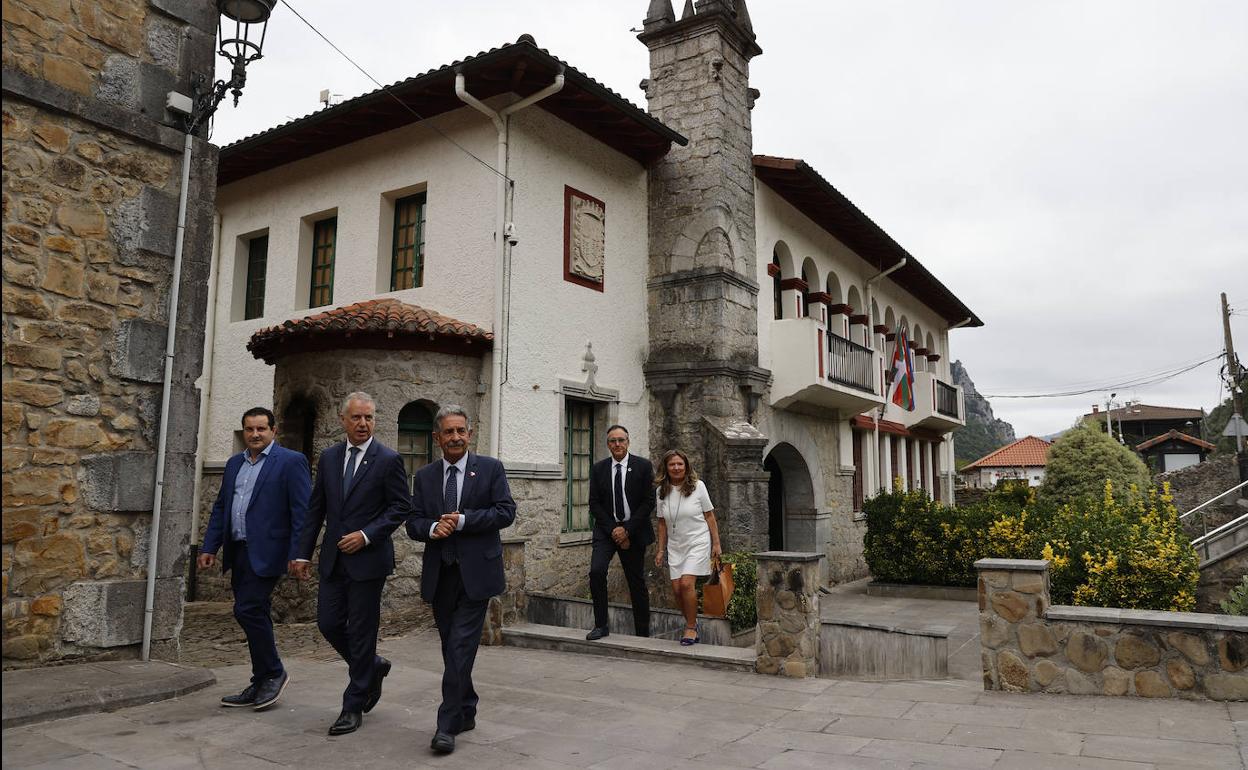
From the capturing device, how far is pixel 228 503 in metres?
5.24

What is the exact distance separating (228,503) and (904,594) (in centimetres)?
1019

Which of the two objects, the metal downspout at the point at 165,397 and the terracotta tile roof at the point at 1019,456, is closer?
the metal downspout at the point at 165,397

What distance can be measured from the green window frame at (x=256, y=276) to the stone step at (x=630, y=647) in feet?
25.8

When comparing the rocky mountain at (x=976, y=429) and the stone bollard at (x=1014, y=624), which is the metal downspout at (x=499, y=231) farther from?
the rocky mountain at (x=976, y=429)

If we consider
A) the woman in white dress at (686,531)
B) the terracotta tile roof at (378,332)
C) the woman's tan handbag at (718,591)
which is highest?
the terracotta tile roof at (378,332)

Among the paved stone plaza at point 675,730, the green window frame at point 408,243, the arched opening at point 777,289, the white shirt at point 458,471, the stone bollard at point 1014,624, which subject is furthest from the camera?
the arched opening at point 777,289

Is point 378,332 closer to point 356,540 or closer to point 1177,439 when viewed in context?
point 356,540

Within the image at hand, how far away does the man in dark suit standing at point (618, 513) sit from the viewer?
723 centimetres

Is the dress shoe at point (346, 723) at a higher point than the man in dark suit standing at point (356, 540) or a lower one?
lower

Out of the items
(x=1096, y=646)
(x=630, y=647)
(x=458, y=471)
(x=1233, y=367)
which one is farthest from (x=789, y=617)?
(x=1233, y=367)

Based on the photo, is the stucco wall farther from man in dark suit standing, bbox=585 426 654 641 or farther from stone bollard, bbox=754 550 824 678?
stone bollard, bbox=754 550 824 678

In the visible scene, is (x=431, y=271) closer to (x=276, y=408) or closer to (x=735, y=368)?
(x=276, y=408)

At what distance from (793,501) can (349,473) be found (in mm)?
10839

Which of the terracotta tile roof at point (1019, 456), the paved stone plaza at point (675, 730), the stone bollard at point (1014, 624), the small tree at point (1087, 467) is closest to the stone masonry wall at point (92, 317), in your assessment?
the paved stone plaza at point (675, 730)
